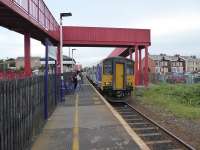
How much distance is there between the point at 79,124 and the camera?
45.7 feet

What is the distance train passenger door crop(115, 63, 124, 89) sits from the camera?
27.8 m

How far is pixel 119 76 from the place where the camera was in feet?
91.5

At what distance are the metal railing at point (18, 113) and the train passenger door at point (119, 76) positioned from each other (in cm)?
1706

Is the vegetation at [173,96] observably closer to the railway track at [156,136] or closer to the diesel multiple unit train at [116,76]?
the diesel multiple unit train at [116,76]

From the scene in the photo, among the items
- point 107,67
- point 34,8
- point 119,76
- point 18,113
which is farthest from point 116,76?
point 18,113

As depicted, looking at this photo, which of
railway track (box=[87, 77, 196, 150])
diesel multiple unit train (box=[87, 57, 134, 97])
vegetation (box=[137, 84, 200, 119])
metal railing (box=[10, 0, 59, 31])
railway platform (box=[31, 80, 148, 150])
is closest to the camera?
railway platform (box=[31, 80, 148, 150])

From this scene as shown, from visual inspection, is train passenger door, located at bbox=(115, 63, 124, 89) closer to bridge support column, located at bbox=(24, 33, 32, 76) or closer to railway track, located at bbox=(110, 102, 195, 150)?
bridge support column, located at bbox=(24, 33, 32, 76)

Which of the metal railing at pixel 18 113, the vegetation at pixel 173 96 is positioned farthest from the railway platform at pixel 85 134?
the vegetation at pixel 173 96

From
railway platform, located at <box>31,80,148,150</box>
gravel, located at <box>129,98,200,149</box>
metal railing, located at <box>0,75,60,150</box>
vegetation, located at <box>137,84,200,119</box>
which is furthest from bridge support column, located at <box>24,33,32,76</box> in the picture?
metal railing, located at <box>0,75,60,150</box>

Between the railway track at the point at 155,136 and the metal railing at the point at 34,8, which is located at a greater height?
the metal railing at the point at 34,8

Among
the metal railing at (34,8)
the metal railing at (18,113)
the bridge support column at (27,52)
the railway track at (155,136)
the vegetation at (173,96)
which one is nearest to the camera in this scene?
the metal railing at (18,113)

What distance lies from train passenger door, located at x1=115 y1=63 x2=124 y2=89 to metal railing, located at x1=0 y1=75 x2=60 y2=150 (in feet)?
56.0

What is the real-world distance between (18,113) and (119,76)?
19877mm

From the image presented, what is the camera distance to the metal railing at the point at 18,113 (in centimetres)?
698
